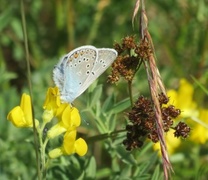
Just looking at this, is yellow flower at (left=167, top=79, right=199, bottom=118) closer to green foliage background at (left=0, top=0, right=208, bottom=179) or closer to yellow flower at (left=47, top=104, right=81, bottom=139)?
green foliage background at (left=0, top=0, right=208, bottom=179)

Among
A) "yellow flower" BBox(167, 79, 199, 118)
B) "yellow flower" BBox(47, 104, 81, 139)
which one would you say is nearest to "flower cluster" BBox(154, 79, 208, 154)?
"yellow flower" BBox(167, 79, 199, 118)

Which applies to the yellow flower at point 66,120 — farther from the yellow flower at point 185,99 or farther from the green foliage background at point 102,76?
the yellow flower at point 185,99

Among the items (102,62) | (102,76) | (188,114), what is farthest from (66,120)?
(102,76)

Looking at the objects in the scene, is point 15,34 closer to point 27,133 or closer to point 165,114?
point 27,133

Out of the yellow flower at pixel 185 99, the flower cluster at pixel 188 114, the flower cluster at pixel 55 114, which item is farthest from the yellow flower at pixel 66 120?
the yellow flower at pixel 185 99

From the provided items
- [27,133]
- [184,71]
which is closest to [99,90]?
[27,133]

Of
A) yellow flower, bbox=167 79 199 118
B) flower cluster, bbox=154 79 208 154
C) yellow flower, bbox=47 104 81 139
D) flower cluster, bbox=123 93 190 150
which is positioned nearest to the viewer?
flower cluster, bbox=123 93 190 150

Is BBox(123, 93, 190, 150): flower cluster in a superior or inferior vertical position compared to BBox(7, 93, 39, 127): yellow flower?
inferior

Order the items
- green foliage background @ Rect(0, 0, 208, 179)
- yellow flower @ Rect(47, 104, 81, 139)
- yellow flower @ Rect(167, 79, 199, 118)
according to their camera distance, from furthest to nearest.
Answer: yellow flower @ Rect(167, 79, 199, 118) < green foliage background @ Rect(0, 0, 208, 179) < yellow flower @ Rect(47, 104, 81, 139)

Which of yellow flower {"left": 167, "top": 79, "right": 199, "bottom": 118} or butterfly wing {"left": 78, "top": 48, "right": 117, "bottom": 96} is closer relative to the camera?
butterfly wing {"left": 78, "top": 48, "right": 117, "bottom": 96}

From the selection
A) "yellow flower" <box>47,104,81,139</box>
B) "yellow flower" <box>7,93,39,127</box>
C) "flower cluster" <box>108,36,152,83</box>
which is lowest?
"yellow flower" <box>47,104,81,139</box>
